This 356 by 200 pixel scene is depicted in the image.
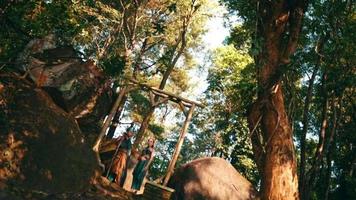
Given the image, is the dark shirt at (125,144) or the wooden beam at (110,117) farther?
the dark shirt at (125,144)

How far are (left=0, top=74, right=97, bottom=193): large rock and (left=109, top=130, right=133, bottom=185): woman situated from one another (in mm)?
1372

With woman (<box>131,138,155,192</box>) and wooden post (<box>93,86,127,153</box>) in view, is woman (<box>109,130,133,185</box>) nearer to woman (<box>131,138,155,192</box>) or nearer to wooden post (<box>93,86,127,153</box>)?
woman (<box>131,138,155,192</box>)

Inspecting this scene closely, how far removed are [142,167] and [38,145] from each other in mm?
3798

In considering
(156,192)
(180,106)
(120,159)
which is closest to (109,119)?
(120,159)

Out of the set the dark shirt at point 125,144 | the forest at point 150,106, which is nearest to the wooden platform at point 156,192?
the forest at point 150,106

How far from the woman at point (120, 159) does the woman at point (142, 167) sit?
51 centimetres

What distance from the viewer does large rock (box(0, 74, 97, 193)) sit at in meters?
9.65

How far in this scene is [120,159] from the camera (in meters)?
13.2

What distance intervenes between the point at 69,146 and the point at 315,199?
1536 centimetres

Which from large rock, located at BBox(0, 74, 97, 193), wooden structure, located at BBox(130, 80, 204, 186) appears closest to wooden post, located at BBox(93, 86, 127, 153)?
wooden structure, located at BBox(130, 80, 204, 186)

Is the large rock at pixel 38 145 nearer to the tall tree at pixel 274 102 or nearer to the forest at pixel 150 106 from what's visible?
the forest at pixel 150 106

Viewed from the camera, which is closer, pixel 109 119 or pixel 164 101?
pixel 109 119

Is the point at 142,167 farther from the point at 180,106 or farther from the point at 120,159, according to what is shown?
the point at 180,106

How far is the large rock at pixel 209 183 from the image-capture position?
1250cm
